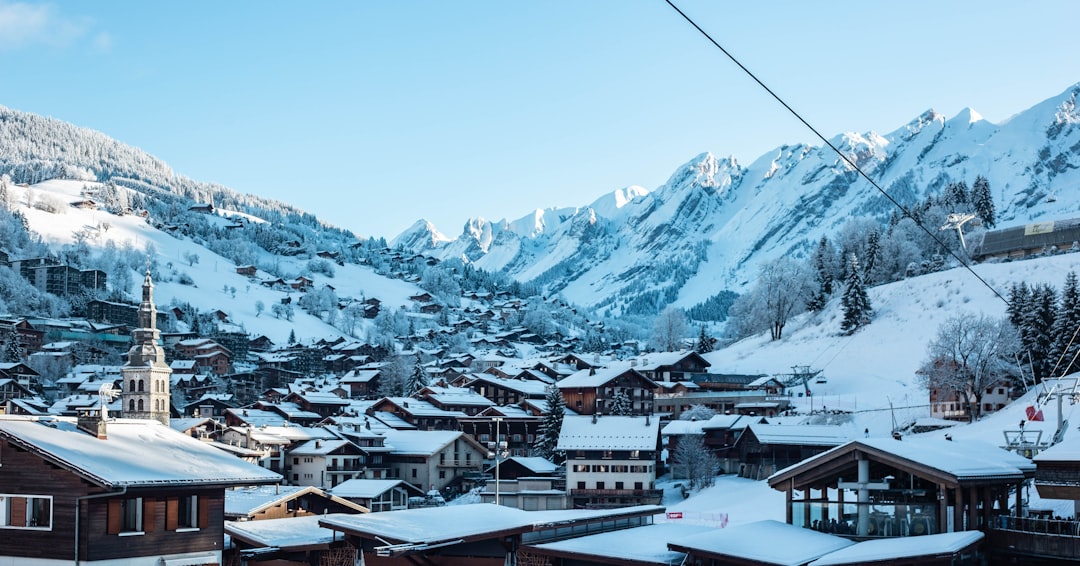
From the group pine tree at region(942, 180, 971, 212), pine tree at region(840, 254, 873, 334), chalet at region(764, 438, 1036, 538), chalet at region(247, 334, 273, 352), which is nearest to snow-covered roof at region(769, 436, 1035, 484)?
chalet at region(764, 438, 1036, 538)

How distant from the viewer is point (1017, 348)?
61.7m

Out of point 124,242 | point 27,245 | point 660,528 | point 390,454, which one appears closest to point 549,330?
point 124,242

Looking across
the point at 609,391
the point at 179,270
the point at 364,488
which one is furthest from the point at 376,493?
the point at 179,270

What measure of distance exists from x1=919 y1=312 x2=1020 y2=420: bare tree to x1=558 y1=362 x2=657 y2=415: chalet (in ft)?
76.7

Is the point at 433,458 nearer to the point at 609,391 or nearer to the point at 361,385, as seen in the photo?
the point at 609,391

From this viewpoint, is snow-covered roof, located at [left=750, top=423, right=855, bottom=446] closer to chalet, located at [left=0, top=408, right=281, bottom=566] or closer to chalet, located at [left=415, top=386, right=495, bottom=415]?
chalet, located at [left=415, top=386, right=495, bottom=415]

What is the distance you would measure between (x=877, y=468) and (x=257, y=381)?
10471 cm

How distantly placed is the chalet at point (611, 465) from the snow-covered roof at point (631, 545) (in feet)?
106

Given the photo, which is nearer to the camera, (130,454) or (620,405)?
(130,454)

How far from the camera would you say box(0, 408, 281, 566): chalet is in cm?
1820

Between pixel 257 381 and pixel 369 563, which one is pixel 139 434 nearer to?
pixel 369 563

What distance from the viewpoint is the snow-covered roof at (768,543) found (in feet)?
68.8

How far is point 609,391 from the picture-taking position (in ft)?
268

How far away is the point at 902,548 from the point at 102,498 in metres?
15.0
